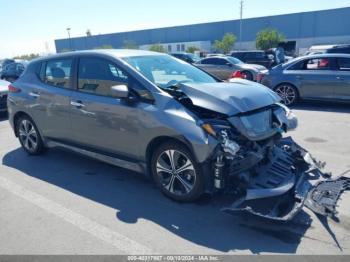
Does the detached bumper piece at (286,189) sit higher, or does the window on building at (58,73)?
the window on building at (58,73)

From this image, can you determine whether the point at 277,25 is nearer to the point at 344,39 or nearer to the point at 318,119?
the point at 344,39

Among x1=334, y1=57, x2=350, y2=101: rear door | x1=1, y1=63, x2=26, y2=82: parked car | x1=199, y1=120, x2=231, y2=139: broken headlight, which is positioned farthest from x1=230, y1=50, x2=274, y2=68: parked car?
x1=199, y1=120, x2=231, y2=139: broken headlight

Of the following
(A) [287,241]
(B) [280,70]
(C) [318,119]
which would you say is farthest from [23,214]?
(B) [280,70]

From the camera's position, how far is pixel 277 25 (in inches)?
2387

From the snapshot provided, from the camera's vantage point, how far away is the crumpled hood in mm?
3621

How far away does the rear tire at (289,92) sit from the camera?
9812mm

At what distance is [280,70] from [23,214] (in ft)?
27.7

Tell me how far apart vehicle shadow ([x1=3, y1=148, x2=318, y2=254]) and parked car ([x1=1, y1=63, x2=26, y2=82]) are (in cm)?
1608

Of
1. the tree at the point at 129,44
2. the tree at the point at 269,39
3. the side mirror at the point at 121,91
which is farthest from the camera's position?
the tree at the point at 129,44

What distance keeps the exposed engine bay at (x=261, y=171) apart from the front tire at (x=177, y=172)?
0.25m

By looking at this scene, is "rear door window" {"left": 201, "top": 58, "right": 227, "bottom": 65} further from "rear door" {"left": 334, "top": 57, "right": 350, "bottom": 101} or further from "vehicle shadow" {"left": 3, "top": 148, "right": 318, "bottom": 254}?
"vehicle shadow" {"left": 3, "top": 148, "right": 318, "bottom": 254}

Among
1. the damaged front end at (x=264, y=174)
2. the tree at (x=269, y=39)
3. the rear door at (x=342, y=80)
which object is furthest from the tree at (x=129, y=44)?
the damaged front end at (x=264, y=174)

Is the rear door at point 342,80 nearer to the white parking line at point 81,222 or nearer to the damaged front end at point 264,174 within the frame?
the damaged front end at point 264,174

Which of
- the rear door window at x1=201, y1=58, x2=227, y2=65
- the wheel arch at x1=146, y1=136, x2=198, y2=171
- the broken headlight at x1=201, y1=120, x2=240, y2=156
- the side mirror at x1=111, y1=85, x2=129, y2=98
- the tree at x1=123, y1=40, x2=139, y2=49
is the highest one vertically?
the side mirror at x1=111, y1=85, x2=129, y2=98
